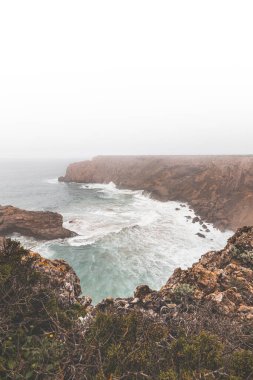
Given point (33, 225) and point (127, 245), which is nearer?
point (127, 245)

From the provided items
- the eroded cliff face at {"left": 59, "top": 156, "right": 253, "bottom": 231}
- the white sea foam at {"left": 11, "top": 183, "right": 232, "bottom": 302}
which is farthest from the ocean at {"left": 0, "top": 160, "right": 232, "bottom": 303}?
the eroded cliff face at {"left": 59, "top": 156, "right": 253, "bottom": 231}

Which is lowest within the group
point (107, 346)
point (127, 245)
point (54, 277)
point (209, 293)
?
point (127, 245)

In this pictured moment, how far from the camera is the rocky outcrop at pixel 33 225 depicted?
91.1 feet

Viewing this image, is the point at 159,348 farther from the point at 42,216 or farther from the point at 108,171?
the point at 108,171

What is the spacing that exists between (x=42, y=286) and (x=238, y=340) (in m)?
4.04

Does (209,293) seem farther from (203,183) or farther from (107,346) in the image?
(203,183)

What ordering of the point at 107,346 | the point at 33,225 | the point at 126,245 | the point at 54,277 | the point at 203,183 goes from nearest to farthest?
1. the point at 107,346
2. the point at 54,277
3. the point at 126,245
4. the point at 33,225
5. the point at 203,183

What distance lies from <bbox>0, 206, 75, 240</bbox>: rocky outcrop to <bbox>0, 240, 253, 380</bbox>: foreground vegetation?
77.4 feet

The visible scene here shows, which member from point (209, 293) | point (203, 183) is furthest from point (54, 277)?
point (203, 183)

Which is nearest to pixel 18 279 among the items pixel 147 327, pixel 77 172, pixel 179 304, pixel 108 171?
pixel 147 327

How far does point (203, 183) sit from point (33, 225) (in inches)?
1371

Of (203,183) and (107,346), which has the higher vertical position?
(107,346)

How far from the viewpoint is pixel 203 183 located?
5009 cm

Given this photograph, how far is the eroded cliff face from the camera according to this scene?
36.3 metres
